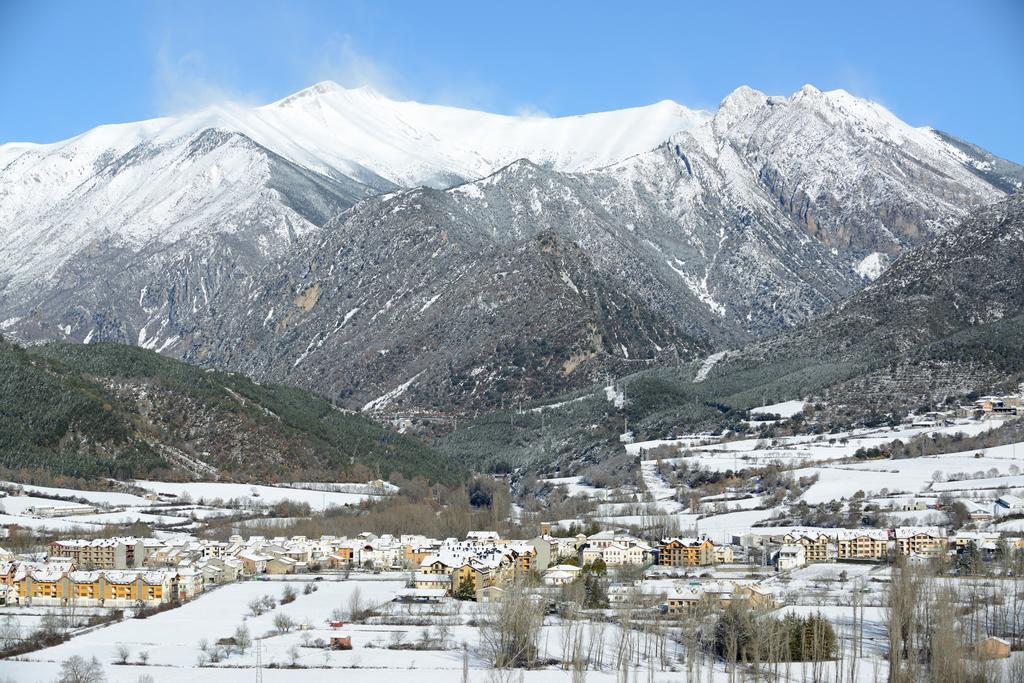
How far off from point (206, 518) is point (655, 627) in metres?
71.8

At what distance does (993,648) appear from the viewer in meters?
83.1

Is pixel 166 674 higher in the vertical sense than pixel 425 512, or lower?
lower

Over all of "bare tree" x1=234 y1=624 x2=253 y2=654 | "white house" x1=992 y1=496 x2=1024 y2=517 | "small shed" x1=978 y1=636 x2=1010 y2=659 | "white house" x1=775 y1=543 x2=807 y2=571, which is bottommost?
"bare tree" x1=234 y1=624 x2=253 y2=654

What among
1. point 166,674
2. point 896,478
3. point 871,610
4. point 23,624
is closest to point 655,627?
point 871,610

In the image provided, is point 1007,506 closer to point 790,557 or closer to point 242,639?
point 790,557

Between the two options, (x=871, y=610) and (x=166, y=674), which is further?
(x=871, y=610)

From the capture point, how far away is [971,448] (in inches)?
6777

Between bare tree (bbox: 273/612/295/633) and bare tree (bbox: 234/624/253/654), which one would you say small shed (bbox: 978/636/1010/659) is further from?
bare tree (bbox: 273/612/295/633)

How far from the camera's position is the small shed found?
270ft

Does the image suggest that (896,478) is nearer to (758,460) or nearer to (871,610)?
(758,460)

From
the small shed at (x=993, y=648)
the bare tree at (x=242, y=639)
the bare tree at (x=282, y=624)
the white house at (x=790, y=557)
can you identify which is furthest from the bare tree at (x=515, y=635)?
the white house at (x=790, y=557)

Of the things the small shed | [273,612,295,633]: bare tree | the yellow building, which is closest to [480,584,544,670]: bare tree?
[273,612,295,633]: bare tree

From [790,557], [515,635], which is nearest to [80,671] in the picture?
[515,635]

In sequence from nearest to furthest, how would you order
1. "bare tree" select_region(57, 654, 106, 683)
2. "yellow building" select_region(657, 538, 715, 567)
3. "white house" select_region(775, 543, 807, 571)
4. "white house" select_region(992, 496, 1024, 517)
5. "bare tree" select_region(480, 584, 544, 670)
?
"bare tree" select_region(57, 654, 106, 683)
"bare tree" select_region(480, 584, 544, 670)
"white house" select_region(775, 543, 807, 571)
"yellow building" select_region(657, 538, 715, 567)
"white house" select_region(992, 496, 1024, 517)
